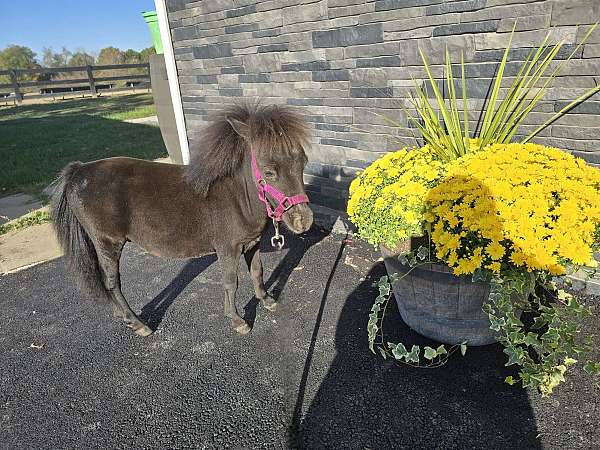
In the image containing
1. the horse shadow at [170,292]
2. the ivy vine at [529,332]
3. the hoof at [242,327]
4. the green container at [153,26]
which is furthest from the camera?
the green container at [153,26]

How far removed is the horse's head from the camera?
89.1 inches

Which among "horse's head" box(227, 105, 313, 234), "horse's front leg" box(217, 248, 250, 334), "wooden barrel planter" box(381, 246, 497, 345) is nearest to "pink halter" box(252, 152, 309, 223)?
"horse's head" box(227, 105, 313, 234)

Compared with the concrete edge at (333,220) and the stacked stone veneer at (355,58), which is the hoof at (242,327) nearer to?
the stacked stone veneer at (355,58)

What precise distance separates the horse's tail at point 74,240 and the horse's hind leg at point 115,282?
0.07m

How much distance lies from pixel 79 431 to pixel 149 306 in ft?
4.17

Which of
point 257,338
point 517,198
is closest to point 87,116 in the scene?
point 257,338

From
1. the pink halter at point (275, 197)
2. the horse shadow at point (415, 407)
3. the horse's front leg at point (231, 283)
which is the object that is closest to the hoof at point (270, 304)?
the horse's front leg at point (231, 283)

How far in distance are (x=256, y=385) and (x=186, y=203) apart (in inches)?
51.9

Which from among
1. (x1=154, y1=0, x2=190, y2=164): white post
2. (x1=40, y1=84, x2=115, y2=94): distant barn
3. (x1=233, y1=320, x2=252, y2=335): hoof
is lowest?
(x1=233, y1=320, x2=252, y2=335): hoof

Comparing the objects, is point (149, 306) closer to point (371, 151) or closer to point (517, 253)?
point (371, 151)

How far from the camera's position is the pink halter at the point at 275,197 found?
229 centimetres

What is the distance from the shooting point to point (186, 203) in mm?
2680

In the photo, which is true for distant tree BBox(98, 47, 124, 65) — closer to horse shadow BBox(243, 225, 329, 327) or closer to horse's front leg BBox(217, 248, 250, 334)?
horse shadow BBox(243, 225, 329, 327)

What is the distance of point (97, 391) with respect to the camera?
8.16 ft
